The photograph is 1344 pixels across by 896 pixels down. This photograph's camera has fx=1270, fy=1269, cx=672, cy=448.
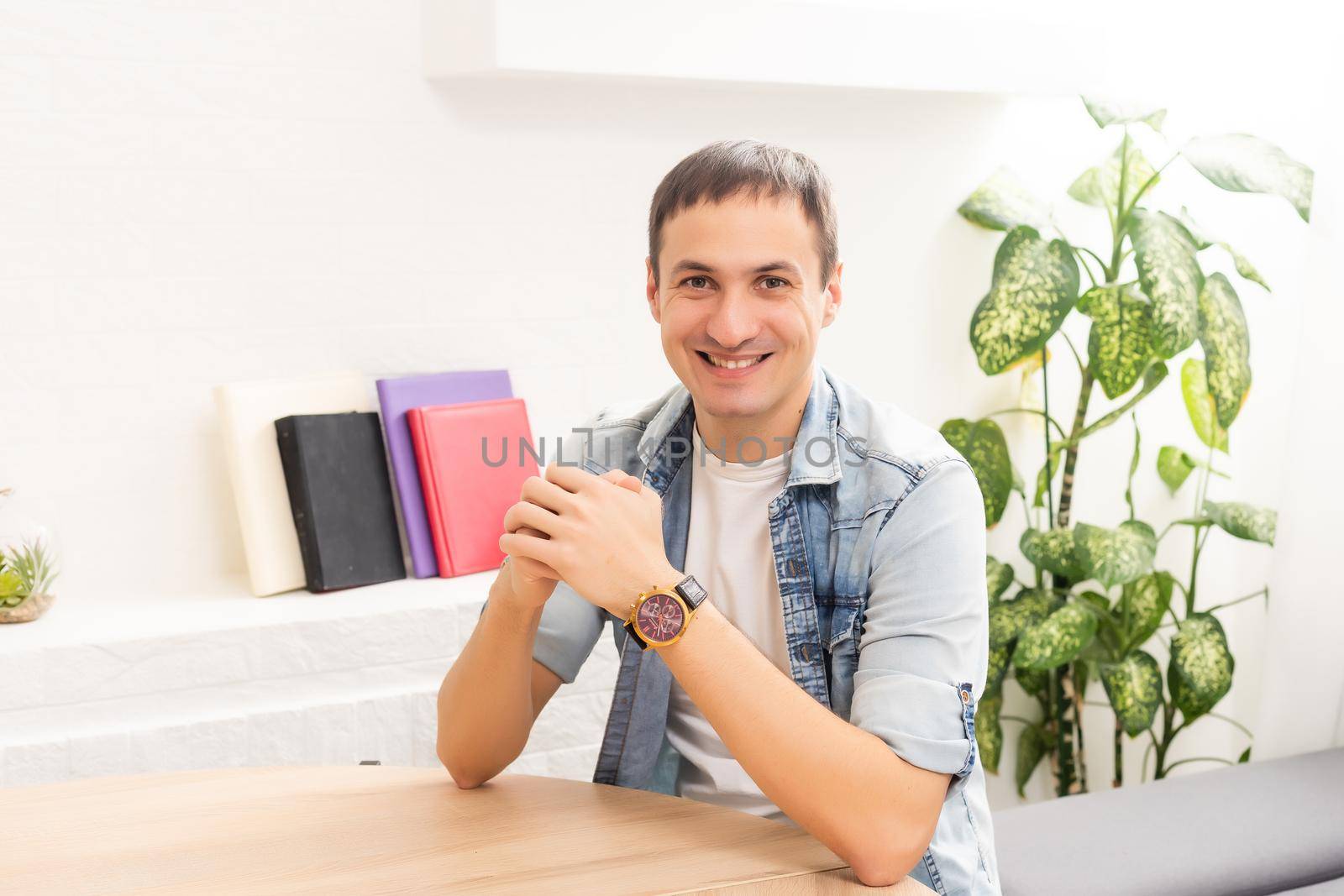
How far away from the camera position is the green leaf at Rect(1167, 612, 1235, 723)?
263 centimetres

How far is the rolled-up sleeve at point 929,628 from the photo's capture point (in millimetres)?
1188

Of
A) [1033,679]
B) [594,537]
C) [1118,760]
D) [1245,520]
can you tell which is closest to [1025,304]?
[1245,520]

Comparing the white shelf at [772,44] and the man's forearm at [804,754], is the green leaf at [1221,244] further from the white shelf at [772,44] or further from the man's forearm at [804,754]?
the man's forearm at [804,754]

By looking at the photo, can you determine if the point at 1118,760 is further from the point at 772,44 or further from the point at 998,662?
the point at 772,44

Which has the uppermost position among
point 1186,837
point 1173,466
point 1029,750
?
point 1173,466

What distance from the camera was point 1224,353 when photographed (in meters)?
2.53

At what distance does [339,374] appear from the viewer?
2328mm

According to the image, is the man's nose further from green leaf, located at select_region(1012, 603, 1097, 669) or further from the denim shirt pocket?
green leaf, located at select_region(1012, 603, 1097, 669)

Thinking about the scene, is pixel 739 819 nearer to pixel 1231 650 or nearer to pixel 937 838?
pixel 937 838

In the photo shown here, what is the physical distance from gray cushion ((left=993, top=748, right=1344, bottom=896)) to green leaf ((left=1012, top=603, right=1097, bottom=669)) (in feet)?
1.34

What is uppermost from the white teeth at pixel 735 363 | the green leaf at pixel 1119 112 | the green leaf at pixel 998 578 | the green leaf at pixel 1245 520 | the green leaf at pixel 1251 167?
the green leaf at pixel 1119 112

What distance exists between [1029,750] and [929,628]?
6.31 feet

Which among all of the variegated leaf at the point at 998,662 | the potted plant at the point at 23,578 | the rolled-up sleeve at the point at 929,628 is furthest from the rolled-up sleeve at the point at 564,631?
the variegated leaf at the point at 998,662

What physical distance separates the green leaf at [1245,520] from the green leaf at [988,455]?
0.43 metres
